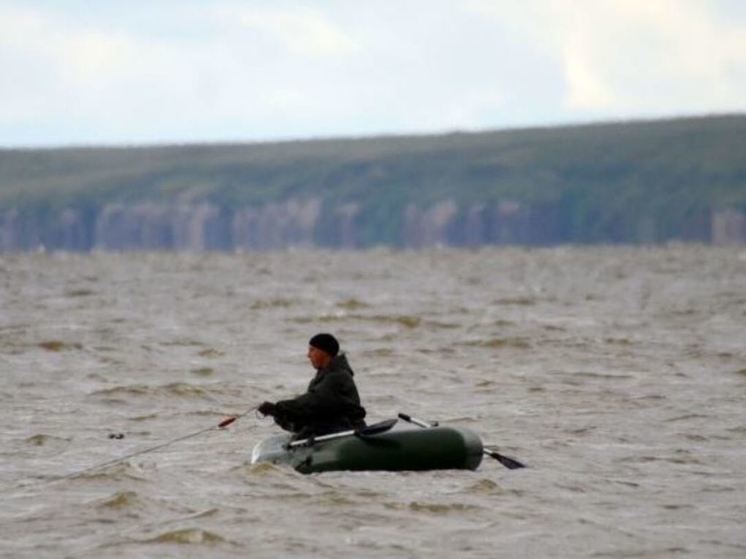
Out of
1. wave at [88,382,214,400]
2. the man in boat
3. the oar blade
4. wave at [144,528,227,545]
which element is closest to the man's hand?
the man in boat

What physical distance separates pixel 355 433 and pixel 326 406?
390 millimetres

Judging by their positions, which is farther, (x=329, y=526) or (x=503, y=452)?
(x=503, y=452)

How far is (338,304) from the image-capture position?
6088 cm

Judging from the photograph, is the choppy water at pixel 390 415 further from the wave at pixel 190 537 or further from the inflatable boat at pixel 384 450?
the inflatable boat at pixel 384 450

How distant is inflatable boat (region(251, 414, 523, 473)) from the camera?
20984 mm

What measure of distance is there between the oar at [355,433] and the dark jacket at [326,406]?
0.38 feet

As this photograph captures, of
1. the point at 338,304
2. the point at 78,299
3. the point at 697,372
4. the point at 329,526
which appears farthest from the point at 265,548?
the point at 78,299

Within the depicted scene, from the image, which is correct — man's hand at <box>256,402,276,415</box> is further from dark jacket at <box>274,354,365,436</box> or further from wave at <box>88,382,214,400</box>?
wave at <box>88,382,214,400</box>

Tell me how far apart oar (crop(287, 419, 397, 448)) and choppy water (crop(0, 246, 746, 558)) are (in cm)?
38

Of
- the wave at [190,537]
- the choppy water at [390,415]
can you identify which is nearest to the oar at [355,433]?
the choppy water at [390,415]

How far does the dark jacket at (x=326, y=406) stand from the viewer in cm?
2089

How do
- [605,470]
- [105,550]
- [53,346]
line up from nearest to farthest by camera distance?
[105,550], [605,470], [53,346]

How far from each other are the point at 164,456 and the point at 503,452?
12.3 feet

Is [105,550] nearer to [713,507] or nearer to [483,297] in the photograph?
[713,507]
